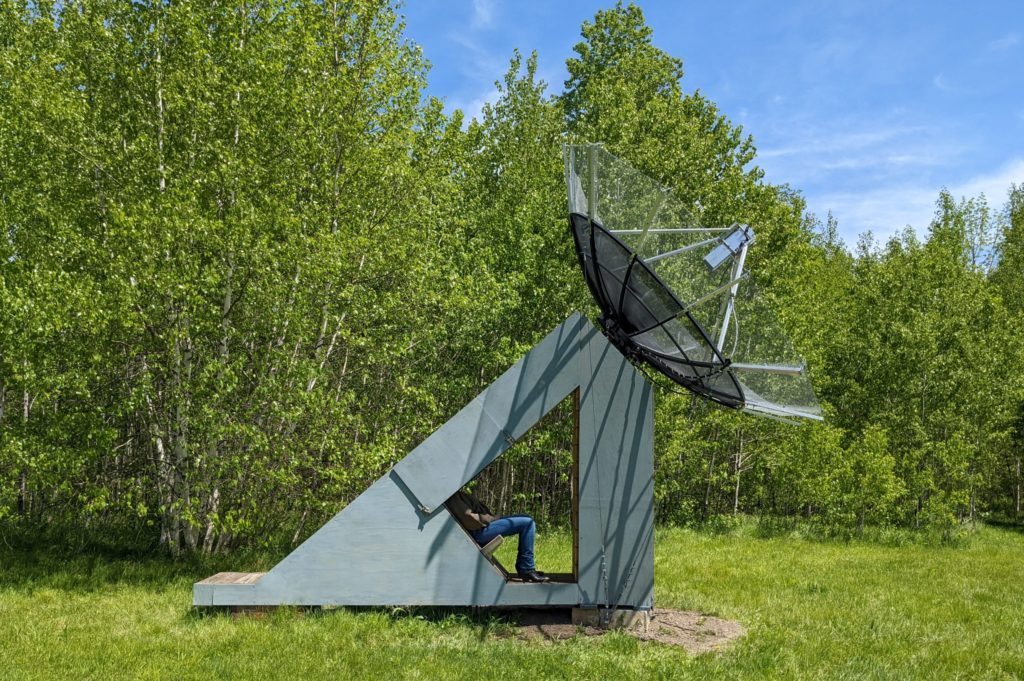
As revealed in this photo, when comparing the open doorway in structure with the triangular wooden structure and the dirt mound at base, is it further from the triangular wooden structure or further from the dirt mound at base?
the triangular wooden structure

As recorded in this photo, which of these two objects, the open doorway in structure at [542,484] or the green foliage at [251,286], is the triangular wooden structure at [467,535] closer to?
the green foliage at [251,286]

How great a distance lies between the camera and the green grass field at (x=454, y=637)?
6027 mm

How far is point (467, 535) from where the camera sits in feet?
23.7

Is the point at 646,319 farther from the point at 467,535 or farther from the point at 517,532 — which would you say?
the point at 467,535

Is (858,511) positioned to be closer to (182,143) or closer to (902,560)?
(902,560)

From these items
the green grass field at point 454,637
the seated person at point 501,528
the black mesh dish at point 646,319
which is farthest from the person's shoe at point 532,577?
the black mesh dish at point 646,319

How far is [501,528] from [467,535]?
37cm

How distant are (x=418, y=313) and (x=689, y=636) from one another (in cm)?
738

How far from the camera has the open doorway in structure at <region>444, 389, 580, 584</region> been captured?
14130 mm

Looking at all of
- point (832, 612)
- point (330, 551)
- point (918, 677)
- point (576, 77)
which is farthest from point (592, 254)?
point (576, 77)

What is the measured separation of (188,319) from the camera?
10398 mm

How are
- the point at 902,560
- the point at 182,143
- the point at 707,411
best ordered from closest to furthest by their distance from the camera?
1. the point at 182,143
2. the point at 902,560
3. the point at 707,411

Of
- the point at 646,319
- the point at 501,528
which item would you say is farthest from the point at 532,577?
the point at 646,319

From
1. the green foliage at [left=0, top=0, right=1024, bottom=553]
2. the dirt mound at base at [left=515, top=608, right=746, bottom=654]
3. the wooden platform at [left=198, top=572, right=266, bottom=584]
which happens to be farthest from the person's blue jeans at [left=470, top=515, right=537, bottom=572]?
the green foliage at [left=0, top=0, right=1024, bottom=553]
